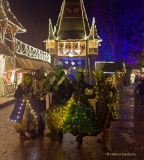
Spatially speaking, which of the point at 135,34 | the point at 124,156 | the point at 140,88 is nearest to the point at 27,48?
the point at 140,88

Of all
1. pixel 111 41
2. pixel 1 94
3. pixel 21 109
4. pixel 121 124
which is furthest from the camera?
pixel 111 41

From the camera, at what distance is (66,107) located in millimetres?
10359

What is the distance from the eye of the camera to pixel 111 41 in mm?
65188

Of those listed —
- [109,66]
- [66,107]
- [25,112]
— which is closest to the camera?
[66,107]

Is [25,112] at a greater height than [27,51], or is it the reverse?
[27,51]

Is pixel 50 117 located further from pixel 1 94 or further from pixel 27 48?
pixel 27 48

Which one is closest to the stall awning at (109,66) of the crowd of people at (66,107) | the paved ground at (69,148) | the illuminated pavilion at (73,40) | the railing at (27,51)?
the illuminated pavilion at (73,40)

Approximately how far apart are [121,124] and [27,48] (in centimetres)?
2261

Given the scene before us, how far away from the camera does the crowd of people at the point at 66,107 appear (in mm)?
9820

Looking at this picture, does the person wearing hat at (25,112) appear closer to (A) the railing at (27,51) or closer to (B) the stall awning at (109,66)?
(A) the railing at (27,51)

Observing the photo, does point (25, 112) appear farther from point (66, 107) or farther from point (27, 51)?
point (27, 51)

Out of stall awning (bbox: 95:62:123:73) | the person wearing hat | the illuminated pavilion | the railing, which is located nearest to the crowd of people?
the person wearing hat

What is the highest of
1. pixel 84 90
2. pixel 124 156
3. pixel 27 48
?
pixel 27 48

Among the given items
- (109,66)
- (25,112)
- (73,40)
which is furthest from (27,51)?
(25,112)
